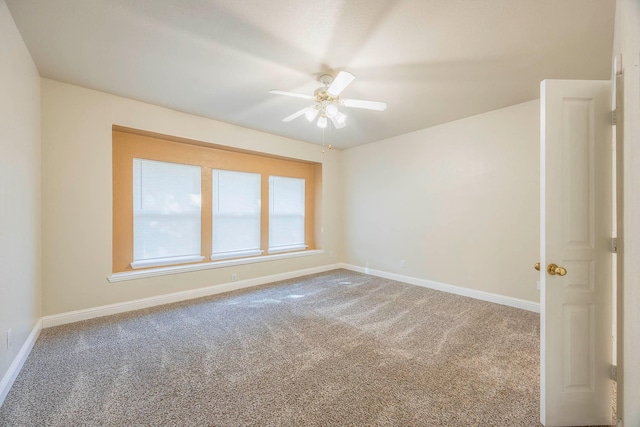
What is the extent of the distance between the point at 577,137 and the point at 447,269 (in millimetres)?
2931

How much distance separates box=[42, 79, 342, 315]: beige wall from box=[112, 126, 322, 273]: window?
263 mm

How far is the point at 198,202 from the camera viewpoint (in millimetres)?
4000

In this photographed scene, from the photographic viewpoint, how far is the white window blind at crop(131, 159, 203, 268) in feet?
11.5

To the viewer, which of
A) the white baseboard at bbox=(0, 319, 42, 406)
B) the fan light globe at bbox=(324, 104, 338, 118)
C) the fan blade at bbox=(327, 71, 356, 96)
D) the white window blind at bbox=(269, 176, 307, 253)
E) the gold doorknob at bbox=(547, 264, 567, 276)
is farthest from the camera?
the white window blind at bbox=(269, 176, 307, 253)

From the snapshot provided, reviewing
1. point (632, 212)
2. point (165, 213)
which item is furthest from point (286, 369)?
point (165, 213)

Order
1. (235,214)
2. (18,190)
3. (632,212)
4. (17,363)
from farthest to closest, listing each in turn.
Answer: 1. (235,214)
2. (18,190)
3. (17,363)
4. (632,212)

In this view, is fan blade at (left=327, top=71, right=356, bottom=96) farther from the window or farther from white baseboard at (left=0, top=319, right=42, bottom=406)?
white baseboard at (left=0, top=319, right=42, bottom=406)

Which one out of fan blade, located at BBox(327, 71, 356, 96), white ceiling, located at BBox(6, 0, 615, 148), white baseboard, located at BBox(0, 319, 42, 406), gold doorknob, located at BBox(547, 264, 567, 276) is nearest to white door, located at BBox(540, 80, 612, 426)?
gold doorknob, located at BBox(547, 264, 567, 276)

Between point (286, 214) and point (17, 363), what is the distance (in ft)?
12.5

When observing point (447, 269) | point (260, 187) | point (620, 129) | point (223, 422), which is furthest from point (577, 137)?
point (260, 187)

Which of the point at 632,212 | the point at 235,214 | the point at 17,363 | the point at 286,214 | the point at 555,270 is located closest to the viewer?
the point at 632,212

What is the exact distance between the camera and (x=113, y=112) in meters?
3.07

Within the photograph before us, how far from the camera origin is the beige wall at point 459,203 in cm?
329

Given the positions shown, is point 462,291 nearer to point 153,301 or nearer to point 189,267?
point 189,267
